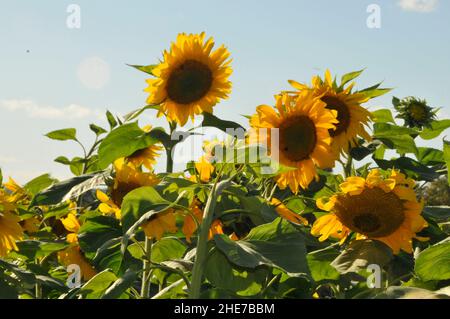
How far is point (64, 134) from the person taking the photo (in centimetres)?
381

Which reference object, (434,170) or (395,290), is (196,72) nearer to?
(434,170)

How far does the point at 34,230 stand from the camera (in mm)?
3627

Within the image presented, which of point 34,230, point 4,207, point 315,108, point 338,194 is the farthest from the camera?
point 34,230

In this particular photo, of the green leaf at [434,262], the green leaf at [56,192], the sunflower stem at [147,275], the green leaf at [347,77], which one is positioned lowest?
the sunflower stem at [147,275]

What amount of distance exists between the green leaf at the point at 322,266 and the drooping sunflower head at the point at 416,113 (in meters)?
1.35

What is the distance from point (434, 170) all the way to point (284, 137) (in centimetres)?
80

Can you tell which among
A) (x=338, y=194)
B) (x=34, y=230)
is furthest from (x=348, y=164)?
(x=34, y=230)

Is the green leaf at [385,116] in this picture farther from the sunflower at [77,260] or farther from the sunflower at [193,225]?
the sunflower at [77,260]

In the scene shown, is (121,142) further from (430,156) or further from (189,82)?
(430,156)

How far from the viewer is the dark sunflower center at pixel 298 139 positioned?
7.55ft

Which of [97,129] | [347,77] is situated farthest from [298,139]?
[97,129]

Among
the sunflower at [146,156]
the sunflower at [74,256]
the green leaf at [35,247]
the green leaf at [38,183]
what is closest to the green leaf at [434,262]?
the green leaf at [35,247]

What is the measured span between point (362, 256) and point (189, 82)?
1.23 metres

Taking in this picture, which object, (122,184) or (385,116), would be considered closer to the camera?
(122,184)
